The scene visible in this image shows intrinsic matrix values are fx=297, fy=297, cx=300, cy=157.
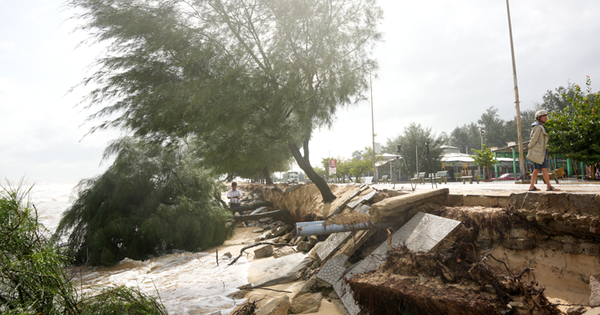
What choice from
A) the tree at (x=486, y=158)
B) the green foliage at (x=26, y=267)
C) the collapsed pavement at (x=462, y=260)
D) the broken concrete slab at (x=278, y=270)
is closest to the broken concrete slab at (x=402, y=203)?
the collapsed pavement at (x=462, y=260)

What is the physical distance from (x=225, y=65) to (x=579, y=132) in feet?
58.3

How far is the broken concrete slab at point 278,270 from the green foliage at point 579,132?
1639 centimetres

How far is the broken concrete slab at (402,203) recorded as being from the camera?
5164 mm

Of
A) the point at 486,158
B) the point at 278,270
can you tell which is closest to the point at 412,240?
the point at 278,270

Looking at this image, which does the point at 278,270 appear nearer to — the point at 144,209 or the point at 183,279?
the point at 183,279

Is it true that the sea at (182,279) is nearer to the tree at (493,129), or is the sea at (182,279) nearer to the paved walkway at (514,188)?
the paved walkway at (514,188)

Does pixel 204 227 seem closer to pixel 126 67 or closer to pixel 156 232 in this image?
pixel 156 232

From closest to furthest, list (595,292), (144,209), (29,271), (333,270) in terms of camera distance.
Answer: (29,271) → (595,292) → (333,270) → (144,209)

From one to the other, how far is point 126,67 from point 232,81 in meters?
3.28

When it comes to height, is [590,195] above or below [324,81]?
below

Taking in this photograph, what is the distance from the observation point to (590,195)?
12.5 feet

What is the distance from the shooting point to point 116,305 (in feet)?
8.25

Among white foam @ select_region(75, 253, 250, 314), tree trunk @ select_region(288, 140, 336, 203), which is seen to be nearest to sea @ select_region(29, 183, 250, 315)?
white foam @ select_region(75, 253, 250, 314)

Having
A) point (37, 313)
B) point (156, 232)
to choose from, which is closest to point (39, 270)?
point (37, 313)
